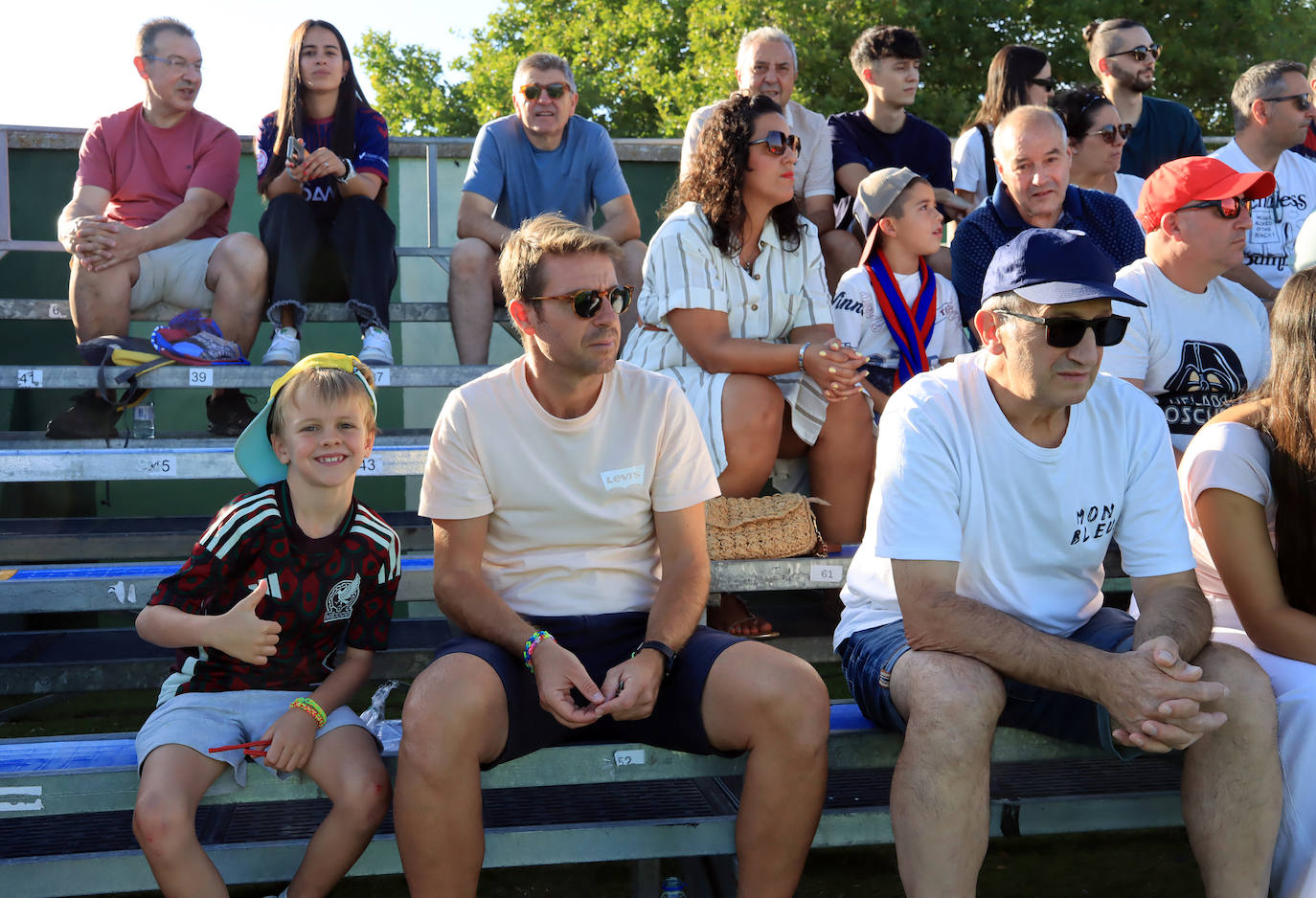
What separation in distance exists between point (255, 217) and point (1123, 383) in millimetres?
4646

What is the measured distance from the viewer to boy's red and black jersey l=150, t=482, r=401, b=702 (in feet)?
7.32

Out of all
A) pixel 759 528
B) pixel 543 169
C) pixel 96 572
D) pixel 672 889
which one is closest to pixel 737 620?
pixel 759 528

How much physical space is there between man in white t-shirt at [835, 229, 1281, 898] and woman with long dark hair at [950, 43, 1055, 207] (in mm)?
2393

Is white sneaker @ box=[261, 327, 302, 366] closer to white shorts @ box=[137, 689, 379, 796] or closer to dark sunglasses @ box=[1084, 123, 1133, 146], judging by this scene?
white shorts @ box=[137, 689, 379, 796]

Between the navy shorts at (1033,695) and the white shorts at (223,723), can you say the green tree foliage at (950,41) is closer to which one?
the navy shorts at (1033,695)

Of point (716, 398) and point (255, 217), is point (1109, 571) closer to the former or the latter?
point (716, 398)

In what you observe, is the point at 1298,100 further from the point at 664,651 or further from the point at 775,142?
the point at 664,651

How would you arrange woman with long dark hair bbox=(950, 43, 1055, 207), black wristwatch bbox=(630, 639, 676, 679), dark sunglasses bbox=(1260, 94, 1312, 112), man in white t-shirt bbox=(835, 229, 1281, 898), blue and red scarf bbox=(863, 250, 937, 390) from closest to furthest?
1. man in white t-shirt bbox=(835, 229, 1281, 898)
2. black wristwatch bbox=(630, 639, 676, 679)
3. blue and red scarf bbox=(863, 250, 937, 390)
4. woman with long dark hair bbox=(950, 43, 1055, 207)
5. dark sunglasses bbox=(1260, 94, 1312, 112)

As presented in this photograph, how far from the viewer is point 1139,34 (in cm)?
484

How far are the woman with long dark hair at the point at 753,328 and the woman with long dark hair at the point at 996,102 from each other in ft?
4.84

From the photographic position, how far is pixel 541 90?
4.57m

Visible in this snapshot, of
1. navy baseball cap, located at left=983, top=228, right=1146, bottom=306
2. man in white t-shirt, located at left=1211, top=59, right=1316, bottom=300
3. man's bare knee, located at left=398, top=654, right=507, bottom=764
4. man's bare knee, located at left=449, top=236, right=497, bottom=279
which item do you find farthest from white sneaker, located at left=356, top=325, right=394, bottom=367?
man in white t-shirt, located at left=1211, top=59, right=1316, bottom=300

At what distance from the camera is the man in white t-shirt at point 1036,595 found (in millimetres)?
1983

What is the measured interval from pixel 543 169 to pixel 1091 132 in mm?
2146
